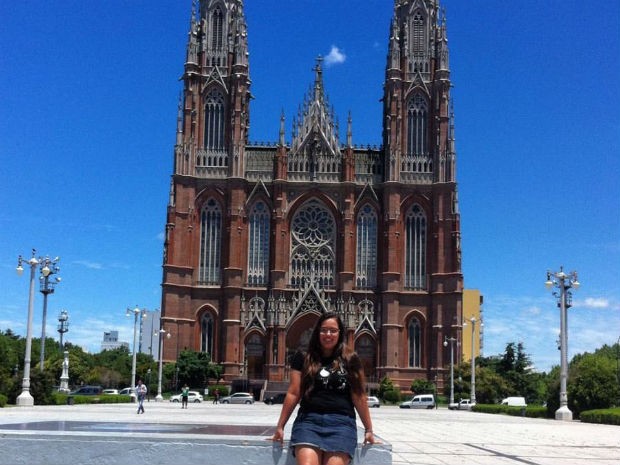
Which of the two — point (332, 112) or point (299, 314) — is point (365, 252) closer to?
point (299, 314)

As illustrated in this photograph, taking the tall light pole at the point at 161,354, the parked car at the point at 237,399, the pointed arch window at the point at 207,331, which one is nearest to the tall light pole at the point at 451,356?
the parked car at the point at 237,399

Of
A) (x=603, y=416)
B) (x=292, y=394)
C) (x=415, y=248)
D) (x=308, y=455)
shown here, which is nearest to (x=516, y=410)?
(x=603, y=416)

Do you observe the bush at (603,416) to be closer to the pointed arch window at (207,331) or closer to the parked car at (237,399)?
the parked car at (237,399)

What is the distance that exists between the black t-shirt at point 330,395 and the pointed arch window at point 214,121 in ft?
263

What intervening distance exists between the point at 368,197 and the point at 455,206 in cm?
873

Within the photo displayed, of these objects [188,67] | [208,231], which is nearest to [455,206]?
[208,231]

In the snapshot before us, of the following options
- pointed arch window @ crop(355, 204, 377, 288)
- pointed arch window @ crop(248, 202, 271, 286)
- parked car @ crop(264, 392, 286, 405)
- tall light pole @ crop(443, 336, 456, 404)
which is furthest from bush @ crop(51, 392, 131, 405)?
pointed arch window @ crop(355, 204, 377, 288)

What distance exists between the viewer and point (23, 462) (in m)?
9.86

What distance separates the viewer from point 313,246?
8738 centimetres

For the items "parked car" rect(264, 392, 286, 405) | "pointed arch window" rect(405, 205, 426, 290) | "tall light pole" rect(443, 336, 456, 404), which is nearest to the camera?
"parked car" rect(264, 392, 286, 405)

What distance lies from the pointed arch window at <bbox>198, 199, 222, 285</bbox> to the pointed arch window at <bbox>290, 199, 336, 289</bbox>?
24.3 ft

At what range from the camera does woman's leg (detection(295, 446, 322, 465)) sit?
308 inches

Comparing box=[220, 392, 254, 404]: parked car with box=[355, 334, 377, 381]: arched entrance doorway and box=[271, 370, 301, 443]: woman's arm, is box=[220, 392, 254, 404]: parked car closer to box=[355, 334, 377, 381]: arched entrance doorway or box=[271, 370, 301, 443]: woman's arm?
box=[355, 334, 377, 381]: arched entrance doorway

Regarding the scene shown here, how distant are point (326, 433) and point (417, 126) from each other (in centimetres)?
8262
